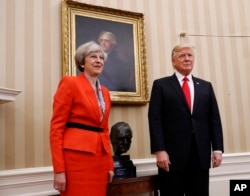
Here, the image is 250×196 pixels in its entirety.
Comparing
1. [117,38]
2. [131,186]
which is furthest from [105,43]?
[131,186]

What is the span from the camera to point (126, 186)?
5.46 feet

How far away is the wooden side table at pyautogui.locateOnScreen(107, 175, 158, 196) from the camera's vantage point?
5.29 ft

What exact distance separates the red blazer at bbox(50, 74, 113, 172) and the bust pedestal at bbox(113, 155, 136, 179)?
43 cm

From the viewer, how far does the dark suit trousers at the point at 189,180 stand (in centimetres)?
150

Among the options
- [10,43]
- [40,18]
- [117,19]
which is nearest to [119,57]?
[117,19]

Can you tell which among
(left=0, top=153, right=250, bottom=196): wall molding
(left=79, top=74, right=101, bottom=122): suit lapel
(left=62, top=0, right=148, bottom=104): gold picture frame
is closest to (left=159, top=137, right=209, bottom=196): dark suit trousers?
(left=79, top=74, right=101, bottom=122): suit lapel

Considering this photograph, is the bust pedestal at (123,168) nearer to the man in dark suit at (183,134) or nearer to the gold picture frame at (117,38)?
the man in dark suit at (183,134)

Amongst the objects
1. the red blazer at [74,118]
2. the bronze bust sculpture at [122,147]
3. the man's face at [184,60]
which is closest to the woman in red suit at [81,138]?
the red blazer at [74,118]

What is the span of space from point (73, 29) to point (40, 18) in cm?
22

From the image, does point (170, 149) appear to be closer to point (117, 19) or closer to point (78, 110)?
point (78, 110)

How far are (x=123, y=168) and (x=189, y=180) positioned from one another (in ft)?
1.30

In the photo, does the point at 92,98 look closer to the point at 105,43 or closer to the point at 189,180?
the point at 189,180

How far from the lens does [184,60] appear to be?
163 centimetres

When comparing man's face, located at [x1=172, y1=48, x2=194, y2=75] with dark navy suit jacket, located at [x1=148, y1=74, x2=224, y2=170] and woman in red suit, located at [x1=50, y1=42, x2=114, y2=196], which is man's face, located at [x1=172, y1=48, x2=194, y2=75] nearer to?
dark navy suit jacket, located at [x1=148, y1=74, x2=224, y2=170]
